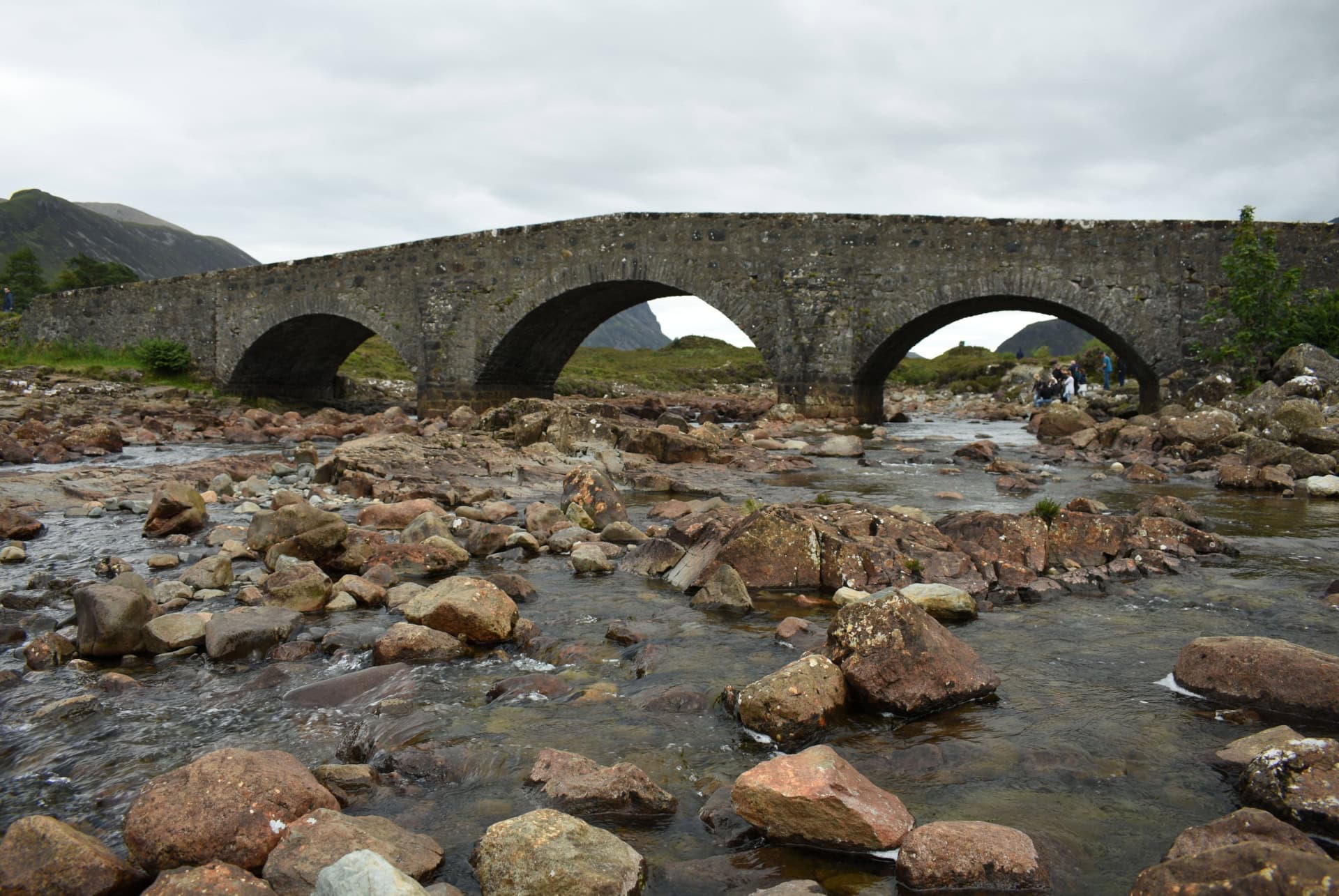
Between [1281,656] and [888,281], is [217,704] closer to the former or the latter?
[1281,656]

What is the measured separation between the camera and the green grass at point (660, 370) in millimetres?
34344

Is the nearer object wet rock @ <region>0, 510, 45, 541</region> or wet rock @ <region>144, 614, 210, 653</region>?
wet rock @ <region>144, 614, 210, 653</region>

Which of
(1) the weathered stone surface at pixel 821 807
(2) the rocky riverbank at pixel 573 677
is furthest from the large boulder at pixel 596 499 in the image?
(1) the weathered stone surface at pixel 821 807

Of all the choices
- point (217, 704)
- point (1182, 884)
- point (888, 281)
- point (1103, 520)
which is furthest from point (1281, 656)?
point (888, 281)

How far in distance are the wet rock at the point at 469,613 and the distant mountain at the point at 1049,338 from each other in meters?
127

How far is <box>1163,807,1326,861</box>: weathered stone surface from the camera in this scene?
2.23m

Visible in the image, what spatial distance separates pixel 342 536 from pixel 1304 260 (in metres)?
17.5

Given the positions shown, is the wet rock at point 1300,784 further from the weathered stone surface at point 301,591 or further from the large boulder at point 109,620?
the large boulder at point 109,620

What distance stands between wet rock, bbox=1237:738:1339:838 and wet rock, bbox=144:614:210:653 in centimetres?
465

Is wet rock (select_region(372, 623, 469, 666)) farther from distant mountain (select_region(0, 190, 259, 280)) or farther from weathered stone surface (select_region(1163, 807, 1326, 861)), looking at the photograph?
distant mountain (select_region(0, 190, 259, 280))

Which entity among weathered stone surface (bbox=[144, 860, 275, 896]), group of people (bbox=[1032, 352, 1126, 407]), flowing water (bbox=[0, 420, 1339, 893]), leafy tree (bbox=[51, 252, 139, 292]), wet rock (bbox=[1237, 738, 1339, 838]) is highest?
leafy tree (bbox=[51, 252, 139, 292])

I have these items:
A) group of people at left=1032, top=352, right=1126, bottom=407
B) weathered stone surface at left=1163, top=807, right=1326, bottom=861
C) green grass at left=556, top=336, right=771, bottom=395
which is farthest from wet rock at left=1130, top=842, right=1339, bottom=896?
green grass at left=556, top=336, right=771, bottom=395

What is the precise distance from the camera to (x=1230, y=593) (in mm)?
5254

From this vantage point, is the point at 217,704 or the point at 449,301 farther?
the point at 449,301
